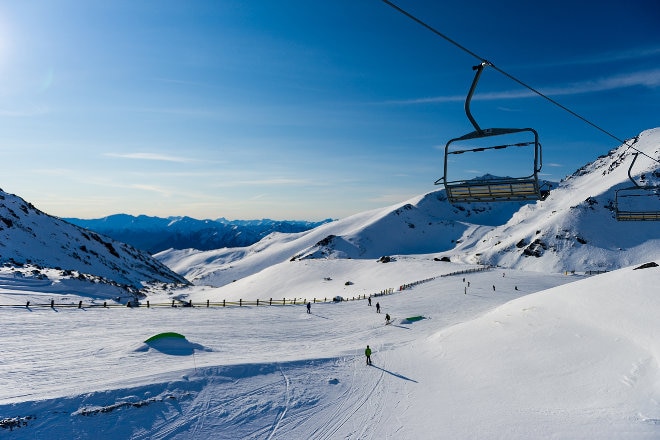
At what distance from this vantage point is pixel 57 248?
93.4 metres

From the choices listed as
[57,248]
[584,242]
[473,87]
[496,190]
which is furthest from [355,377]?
[584,242]

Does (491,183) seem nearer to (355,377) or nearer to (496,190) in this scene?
(496,190)

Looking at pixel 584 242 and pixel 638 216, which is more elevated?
pixel 638 216

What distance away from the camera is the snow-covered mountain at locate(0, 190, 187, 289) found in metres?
80.9

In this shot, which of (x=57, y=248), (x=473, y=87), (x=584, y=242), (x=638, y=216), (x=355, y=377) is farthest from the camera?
(x=584, y=242)

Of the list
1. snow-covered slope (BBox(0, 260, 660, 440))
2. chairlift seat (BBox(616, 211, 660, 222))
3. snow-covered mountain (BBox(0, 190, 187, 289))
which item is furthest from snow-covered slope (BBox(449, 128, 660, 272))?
snow-covered mountain (BBox(0, 190, 187, 289))

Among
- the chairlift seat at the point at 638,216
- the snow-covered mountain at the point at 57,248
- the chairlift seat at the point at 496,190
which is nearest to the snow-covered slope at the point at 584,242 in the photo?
the chairlift seat at the point at 638,216

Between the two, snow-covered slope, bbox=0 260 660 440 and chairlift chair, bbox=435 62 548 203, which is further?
snow-covered slope, bbox=0 260 660 440

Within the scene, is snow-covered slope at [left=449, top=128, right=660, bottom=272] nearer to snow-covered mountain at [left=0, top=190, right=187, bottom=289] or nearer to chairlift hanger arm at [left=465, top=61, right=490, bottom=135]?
snow-covered mountain at [left=0, top=190, right=187, bottom=289]

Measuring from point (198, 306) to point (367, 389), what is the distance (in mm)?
26398

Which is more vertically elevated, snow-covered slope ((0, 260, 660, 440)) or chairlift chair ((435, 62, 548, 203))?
chairlift chair ((435, 62, 548, 203))

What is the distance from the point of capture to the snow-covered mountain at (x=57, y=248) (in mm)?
80875

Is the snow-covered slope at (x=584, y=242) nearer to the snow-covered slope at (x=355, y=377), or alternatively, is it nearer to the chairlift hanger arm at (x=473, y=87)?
the snow-covered slope at (x=355, y=377)

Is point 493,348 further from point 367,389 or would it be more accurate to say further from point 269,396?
point 269,396
